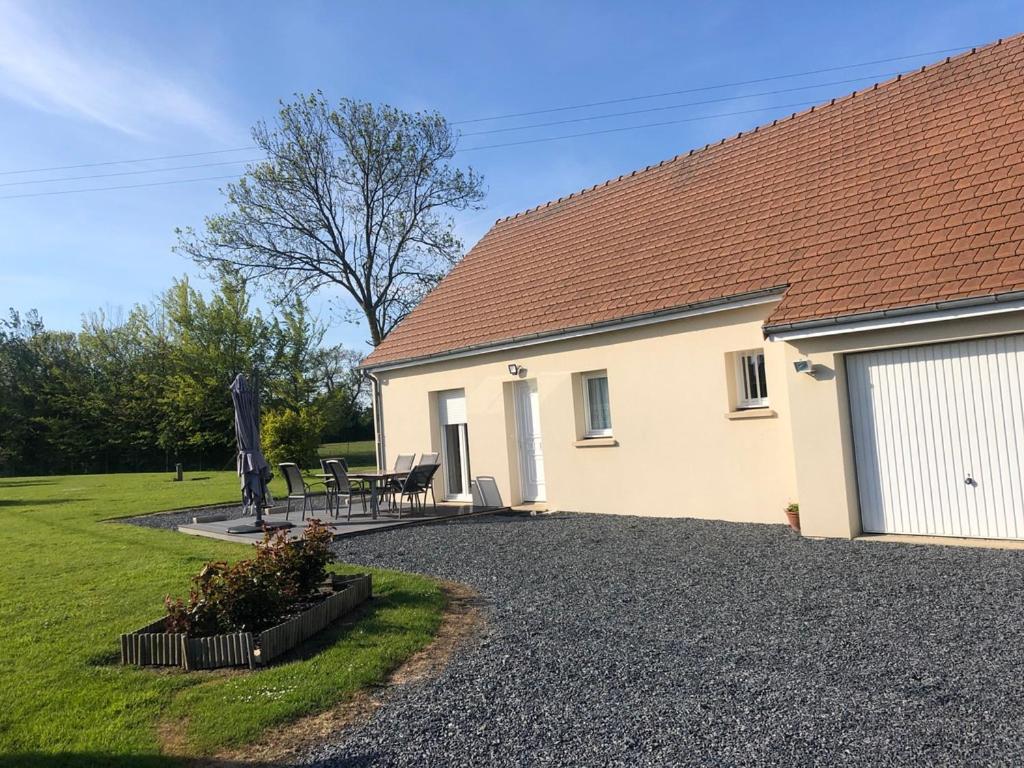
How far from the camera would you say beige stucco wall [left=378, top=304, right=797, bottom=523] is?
1102cm

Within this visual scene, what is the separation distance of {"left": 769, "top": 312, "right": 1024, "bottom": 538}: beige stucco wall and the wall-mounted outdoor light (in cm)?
6

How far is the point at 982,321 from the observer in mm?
8461

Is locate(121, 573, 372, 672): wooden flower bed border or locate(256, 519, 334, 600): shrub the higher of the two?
locate(256, 519, 334, 600): shrub

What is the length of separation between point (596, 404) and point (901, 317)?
559 centimetres

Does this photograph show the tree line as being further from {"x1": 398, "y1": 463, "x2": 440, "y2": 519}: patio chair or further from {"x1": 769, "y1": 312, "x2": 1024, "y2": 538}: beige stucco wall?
{"x1": 769, "y1": 312, "x2": 1024, "y2": 538}: beige stucco wall

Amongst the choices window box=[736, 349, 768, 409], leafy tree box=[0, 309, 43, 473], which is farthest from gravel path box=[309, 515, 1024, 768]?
leafy tree box=[0, 309, 43, 473]

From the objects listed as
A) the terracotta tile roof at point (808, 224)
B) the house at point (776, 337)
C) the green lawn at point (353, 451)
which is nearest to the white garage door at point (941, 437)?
the house at point (776, 337)

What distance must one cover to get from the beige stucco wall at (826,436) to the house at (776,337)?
2cm

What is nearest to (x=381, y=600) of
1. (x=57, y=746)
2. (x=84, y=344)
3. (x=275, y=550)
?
(x=275, y=550)

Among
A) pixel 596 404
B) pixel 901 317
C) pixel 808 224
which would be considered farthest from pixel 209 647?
pixel 808 224

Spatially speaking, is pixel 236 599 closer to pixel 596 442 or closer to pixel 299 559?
pixel 299 559

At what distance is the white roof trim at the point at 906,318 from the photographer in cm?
816

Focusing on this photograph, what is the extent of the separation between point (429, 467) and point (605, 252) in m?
4.84

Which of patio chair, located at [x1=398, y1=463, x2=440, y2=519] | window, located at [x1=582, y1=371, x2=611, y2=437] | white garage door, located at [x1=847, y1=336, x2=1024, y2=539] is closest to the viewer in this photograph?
white garage door, located at [x1=847, y1=336, x2=1024, y2=539]
